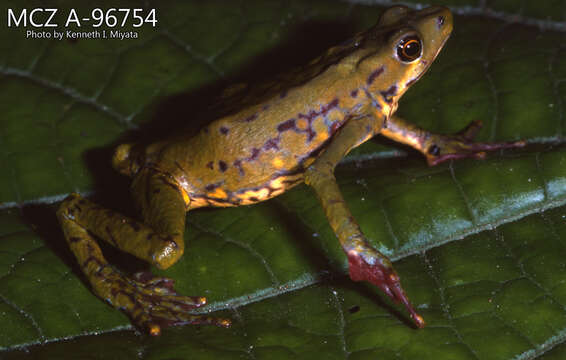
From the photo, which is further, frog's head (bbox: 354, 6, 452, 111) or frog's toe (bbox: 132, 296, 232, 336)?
frog's head (bbox: 354, 6, 452, 111)

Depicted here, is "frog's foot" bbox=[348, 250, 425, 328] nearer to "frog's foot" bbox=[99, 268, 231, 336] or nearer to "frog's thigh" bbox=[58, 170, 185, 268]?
"frog's foot" bbox=[99, 268, 231, 336]

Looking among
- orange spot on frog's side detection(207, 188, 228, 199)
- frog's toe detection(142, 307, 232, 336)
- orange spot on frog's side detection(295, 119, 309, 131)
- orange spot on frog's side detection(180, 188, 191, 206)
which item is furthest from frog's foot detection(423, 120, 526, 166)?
frog's toe detection(142, 307, 232, 336)

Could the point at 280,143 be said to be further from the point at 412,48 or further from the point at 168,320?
the point at 168,320


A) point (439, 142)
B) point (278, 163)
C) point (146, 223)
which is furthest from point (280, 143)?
point (439, 142)

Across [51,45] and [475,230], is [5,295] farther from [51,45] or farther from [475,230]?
[475,230]

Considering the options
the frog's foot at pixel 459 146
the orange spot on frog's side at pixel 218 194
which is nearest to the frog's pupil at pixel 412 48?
the frog's foot at pixel 459 146

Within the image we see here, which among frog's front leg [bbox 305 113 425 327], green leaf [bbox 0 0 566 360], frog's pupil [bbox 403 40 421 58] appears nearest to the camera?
green leaf [bbox 0 0 566 360]

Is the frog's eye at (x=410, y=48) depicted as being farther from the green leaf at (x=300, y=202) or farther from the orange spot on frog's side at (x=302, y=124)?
the orange spot on frog's side at (x=302, y=124)

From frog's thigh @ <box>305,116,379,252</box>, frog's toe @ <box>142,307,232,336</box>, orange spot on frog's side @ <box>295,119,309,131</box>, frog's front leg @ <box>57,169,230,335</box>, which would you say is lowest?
frog's toe @ <box>142,307,232,336</box>
